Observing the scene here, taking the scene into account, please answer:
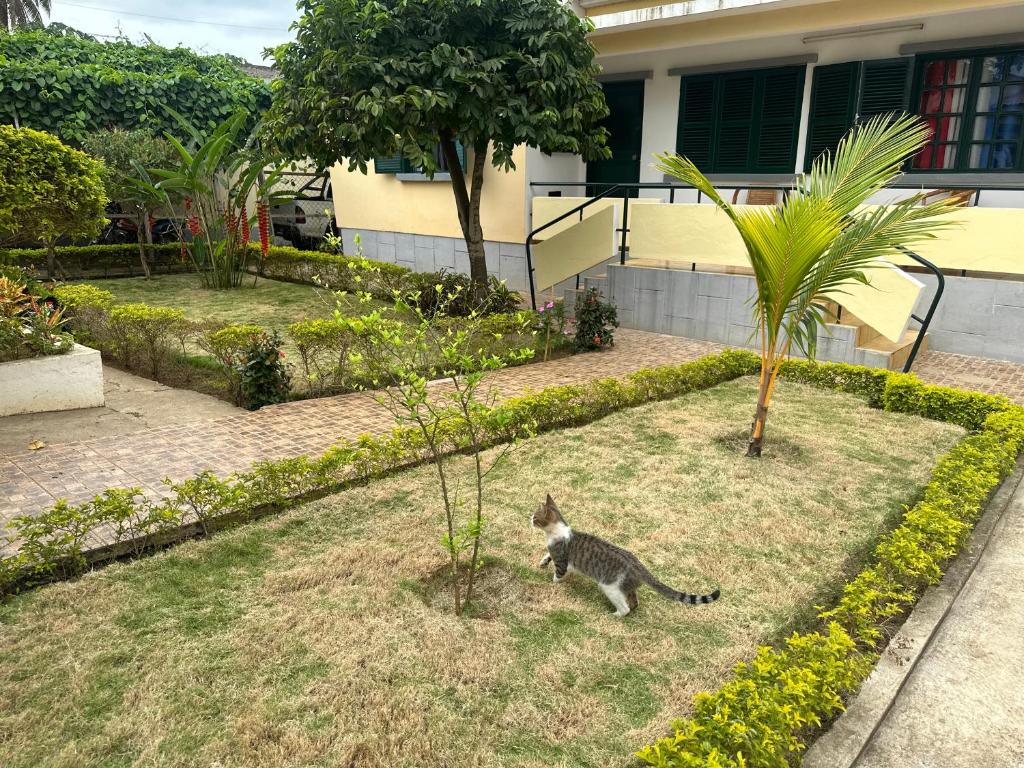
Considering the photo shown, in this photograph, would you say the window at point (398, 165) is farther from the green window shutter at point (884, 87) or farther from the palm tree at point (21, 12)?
the palm tree at point (21, 12)

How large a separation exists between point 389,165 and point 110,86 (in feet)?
29.6

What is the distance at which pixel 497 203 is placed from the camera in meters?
13.9

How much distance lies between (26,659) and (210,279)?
553 inches

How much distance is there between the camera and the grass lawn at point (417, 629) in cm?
316

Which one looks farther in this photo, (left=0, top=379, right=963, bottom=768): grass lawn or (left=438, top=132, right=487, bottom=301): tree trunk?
(left=438, top=132, right=487, bottom=301): tree trunk

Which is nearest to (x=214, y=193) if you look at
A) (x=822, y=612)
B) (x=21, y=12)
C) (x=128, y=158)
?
(x=128, y=158)

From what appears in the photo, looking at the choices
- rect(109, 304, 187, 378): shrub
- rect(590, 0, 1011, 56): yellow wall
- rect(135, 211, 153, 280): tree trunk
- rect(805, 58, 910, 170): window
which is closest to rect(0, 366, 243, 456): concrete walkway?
rect(109, 304, 187, 378): shrub

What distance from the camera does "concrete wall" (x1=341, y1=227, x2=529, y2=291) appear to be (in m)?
14.1

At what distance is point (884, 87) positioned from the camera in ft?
37.8

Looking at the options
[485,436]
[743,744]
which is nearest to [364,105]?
[485,436]

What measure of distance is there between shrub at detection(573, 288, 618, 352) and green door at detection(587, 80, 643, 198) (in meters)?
4.41

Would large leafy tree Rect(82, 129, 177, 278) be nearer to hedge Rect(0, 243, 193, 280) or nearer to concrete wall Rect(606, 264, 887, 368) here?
hedge Rect(0, 243, 193, 280)

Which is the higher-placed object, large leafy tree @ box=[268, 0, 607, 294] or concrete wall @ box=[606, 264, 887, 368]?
large leafy tree @ box=[268, 0, 607, 294]

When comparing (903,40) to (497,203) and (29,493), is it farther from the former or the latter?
(29,493)
